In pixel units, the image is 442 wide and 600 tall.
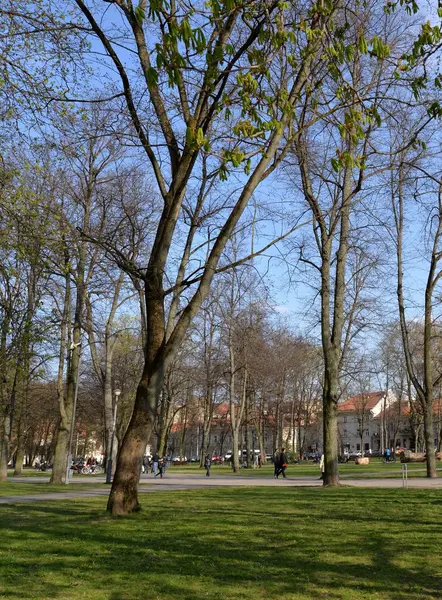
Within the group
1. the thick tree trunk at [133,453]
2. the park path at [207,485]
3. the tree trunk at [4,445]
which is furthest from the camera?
the tree trunk at [4,445]

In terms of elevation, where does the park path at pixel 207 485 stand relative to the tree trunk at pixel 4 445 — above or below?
below

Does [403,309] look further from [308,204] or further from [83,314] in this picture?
[83,314]

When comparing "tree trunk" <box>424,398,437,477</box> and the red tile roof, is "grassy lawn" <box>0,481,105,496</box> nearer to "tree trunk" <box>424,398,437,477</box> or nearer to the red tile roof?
"tree trunk" <box>424,398,437,477</box>

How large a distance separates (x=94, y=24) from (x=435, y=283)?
19265 mm

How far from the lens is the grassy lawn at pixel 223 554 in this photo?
233 inches

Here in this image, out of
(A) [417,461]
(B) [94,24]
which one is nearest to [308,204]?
(B) [94,24]

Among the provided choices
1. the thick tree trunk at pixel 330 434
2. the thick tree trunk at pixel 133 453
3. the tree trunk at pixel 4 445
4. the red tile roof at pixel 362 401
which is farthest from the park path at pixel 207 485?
the red tile roof at pixel 362 401

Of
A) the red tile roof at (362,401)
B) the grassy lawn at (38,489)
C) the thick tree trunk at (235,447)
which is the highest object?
the red tile roof at (362,401)

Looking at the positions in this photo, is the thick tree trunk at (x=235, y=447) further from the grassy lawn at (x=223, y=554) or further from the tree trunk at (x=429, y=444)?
the grassy lawn at (x=223, y=554)

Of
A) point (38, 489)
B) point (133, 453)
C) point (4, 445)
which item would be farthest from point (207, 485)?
point (133, 453)

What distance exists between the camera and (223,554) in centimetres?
773

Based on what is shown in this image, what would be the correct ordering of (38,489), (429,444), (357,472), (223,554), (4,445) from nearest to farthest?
1. (223,554)
2. (38,489)
3. (429,444)
4. (4,445)
5. (357,472)

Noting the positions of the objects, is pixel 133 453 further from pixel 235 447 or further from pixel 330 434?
pixel 235 447

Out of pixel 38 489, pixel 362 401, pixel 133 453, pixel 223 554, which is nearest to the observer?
pixel 223 554
